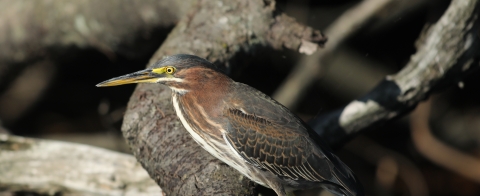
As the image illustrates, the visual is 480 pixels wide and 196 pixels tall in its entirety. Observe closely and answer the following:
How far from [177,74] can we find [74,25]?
6.07ft

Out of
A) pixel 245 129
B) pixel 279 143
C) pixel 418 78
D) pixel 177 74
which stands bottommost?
pixel 418 78

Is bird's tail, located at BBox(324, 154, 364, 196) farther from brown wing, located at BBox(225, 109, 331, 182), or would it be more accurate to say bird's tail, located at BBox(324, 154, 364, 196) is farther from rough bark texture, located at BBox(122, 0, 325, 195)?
rough bark texture, located at BBox(122, 0, 325, 195)

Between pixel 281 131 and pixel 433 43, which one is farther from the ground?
pixel 281 131

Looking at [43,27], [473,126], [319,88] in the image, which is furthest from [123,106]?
[473,126]

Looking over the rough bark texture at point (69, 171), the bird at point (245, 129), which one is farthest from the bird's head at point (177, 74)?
the rough bark texture at point (69, 171)

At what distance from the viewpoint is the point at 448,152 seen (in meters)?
5.63

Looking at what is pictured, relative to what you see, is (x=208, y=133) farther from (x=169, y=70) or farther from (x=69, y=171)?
(x=69, y=171)

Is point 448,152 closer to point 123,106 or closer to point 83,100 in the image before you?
point 123,106

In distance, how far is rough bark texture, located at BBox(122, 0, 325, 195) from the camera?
3.21m

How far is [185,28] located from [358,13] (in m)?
1.48

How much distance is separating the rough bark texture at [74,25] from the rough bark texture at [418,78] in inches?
55.0

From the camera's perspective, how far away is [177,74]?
138 inches

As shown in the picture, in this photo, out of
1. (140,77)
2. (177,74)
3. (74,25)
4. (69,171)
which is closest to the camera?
(140,77)

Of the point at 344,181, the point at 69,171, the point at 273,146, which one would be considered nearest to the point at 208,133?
the point at 273,146
